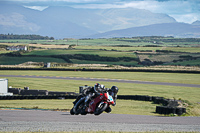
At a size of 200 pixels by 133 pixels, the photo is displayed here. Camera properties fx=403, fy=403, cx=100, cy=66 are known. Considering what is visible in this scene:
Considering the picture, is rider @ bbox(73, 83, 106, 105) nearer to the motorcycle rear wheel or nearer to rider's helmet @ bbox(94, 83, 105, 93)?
rider's helmet @ bbox(94, 83, 105, 93)

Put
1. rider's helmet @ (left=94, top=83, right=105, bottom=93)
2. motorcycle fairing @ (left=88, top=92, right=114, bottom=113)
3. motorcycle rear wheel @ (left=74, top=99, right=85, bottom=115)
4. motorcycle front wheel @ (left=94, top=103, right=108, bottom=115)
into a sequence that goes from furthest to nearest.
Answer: motorcycle rear wheel @ (left=74, top=99, right=85, bottom=115), rider's helmet @ (left=94, top=83, right=105, bottom=93), motorcycle front wheel @ (left=94, top=103, right=108, bottom=115), motorcycle fairing @ (left=88, top=92, right=114, bottom=113)

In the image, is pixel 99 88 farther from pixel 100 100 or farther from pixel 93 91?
pixel 93 91

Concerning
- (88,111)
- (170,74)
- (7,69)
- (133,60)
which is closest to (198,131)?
(88,111)

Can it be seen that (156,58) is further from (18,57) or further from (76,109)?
(76,109)

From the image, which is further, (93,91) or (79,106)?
(79,106)

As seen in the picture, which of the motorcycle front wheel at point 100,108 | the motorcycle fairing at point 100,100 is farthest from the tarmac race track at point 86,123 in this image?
the motorcycle front wheel at point 100,108

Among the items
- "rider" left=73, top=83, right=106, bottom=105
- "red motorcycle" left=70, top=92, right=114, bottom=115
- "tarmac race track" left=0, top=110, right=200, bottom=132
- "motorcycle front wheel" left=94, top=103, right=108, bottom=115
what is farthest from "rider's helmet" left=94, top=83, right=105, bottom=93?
"tarmac race track" left=0, top=110, right=200, bottom=132

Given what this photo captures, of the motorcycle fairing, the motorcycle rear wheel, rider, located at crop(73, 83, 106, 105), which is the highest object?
rider, located at crop(73, 83, 106, 105)

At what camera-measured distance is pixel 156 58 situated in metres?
142

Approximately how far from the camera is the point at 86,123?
80.6ft

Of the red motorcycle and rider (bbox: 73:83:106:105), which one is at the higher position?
rider (bbox: 73:83:106:105)

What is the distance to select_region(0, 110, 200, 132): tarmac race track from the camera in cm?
2278

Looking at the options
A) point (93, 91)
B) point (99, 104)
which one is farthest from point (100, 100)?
point (93, 91)

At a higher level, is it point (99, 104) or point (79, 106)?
point (99, 104)
